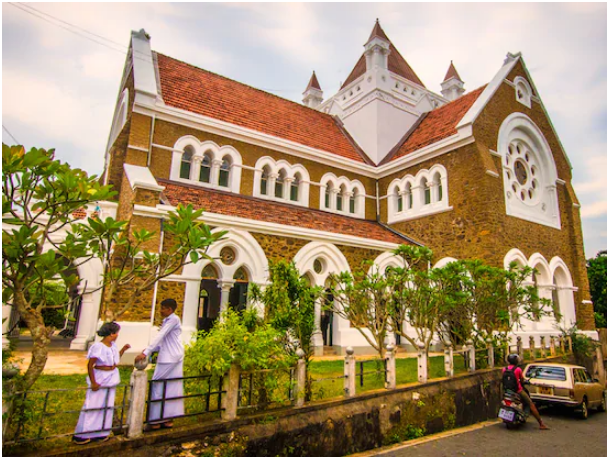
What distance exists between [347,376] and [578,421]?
6241mm

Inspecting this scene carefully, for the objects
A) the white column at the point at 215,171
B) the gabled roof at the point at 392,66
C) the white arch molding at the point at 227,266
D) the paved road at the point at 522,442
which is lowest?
the paved road at the point at 522,442

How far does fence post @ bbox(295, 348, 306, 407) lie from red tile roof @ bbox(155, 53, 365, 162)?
36.2 feet

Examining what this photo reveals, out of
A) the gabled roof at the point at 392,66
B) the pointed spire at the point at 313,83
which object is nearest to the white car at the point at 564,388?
the gabled roof at the point at 392,66

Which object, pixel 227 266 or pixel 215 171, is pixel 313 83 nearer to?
pixel 215 171

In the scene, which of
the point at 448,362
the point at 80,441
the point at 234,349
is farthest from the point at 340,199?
the point at 80,441

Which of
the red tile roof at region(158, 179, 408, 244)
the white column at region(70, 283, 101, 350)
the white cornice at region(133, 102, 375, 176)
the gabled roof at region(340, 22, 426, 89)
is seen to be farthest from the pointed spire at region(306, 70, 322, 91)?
the white column at region(70, 283, 101, 350)

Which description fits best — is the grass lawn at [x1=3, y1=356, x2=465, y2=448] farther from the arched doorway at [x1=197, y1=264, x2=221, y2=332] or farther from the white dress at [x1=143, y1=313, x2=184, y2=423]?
the arched doorway at [x1=197, y1=264, x2=221, y2=332]

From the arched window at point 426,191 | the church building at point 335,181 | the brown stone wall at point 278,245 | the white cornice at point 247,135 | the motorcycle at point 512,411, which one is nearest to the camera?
the motorcycle at point 512,411

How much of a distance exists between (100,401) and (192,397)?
4.32ft

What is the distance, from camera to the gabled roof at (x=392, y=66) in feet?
73.5

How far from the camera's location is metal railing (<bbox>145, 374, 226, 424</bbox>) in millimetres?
4891

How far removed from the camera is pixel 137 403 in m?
4.59

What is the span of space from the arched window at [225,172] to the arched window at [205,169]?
0.44m

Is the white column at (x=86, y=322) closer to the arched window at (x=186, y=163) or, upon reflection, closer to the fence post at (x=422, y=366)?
the arched window at (x=186, y=163)
